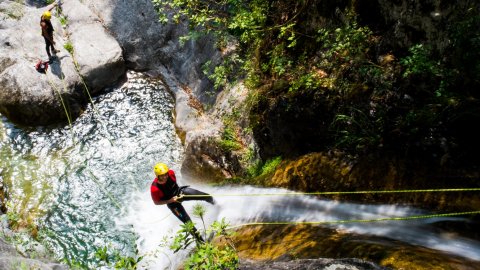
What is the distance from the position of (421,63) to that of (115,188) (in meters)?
7.19

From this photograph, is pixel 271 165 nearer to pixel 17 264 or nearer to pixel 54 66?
pixel 17 264

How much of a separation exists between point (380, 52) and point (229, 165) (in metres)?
3.97

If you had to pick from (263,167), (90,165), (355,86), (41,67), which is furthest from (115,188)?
(355,86)

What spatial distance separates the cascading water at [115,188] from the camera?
Answer: 20.5 ft

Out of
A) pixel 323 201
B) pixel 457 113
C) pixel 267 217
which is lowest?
pixel 267 217

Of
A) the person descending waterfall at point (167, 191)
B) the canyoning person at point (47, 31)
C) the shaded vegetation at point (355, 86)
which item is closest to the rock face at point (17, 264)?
the person descending waterfall at point (167, 191)

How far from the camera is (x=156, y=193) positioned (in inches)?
254

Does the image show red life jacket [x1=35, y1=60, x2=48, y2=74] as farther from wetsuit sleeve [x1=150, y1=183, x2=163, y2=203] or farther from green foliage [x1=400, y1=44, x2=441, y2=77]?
green foliage [x1=400, y1=44, x2=441, y2=77]

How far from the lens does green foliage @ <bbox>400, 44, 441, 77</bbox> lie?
4.59 meters

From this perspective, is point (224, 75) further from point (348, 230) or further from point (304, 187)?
point (348, 230)

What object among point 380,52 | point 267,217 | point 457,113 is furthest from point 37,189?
point 457,113

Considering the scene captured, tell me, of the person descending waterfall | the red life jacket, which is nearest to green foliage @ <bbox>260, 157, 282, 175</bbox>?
the person descending waterfall

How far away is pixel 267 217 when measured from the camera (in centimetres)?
598

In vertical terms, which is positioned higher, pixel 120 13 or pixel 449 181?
pixel 120 13
